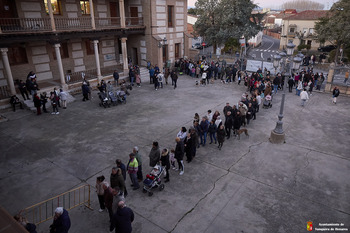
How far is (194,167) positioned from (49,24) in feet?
56.3

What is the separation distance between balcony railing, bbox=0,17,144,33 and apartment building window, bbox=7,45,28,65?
1.44 metres

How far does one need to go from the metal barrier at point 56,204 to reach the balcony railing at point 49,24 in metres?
13.3

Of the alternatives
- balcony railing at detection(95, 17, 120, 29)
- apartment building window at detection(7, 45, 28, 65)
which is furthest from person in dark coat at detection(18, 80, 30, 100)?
balcony railing at detection(95, 17, 120, 29)

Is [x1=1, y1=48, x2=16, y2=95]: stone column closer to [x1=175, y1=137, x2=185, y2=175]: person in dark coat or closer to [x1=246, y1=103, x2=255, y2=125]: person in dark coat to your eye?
[x1=175, y1=137, x2=185, y2=175]: person in dark coat

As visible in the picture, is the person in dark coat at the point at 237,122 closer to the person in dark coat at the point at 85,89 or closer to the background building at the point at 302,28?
the person in dark coat at the point at 85,89

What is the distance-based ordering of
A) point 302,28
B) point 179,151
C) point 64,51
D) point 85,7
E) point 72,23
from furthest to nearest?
point 302,28 < point 85,7 < point 64,51 < point 72,23 < point 179,151

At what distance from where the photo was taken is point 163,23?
27375mm

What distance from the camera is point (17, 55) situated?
63.9 feet

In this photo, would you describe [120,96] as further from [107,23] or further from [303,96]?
[303,96]

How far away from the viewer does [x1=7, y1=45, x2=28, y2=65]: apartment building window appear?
19.1 metres

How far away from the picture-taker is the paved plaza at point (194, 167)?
7973 millimetres

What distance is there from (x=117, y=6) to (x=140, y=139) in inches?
716

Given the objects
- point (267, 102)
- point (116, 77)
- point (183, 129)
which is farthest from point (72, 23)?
point (267, 102)

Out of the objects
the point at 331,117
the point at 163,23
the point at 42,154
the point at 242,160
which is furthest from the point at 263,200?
the point at 163,23
